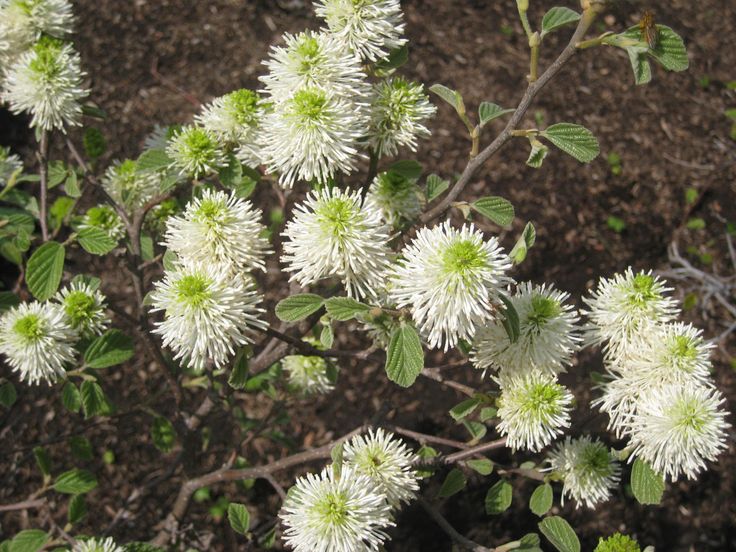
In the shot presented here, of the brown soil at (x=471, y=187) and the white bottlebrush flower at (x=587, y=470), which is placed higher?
the white bottlebrush flower at (x=587, y=470)

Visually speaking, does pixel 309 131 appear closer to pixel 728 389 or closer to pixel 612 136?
pixel 728 389

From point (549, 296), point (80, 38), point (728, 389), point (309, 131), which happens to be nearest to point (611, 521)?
point (728, 389)

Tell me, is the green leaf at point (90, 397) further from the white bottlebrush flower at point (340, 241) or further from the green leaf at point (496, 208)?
the green leaf at point (496, 208)

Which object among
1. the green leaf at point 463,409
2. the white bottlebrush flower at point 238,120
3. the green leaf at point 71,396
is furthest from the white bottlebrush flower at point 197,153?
the green leaf at point 463,409

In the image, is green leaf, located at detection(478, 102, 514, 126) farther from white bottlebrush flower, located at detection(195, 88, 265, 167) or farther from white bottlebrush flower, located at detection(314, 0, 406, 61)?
white bottlebrush flower, located at detection(195, 88, 265, 167)

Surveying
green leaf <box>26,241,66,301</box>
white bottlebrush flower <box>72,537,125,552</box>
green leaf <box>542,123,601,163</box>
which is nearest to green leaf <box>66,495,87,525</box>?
white bottlebrush flower <box>72,537,125,552</box>
